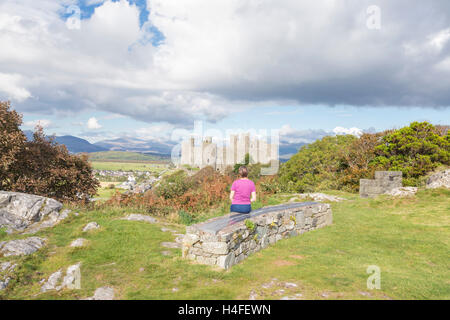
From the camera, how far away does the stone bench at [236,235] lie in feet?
19.5

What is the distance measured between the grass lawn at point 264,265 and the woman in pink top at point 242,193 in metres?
1.36

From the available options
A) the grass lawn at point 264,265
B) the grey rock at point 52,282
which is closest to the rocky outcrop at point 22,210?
the grass lawn at point 264,265

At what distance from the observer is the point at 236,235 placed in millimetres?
6266

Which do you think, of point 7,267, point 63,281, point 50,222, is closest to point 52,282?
point 63,281

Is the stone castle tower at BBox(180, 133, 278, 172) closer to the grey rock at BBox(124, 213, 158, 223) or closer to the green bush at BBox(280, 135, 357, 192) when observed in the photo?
the green bush at BBox(280, 135, 357, 192)

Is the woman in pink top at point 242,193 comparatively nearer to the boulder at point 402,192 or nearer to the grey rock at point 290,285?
the grey rock at point 290,285

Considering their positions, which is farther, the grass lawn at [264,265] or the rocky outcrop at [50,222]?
the rocky outcrop at [50,222]

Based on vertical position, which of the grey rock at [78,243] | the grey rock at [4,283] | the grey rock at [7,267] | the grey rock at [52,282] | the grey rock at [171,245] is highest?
the grey rock at [78,243]

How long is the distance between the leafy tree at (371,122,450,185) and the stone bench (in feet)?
44.9

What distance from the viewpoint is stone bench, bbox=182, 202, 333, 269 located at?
5945 mm

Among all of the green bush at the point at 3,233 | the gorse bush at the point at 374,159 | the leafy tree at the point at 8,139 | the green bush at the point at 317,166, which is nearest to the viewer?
the green bush at the point at 3,233

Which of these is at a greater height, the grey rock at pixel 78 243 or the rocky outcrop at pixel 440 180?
the rocky outcrop at pixel 440 180
